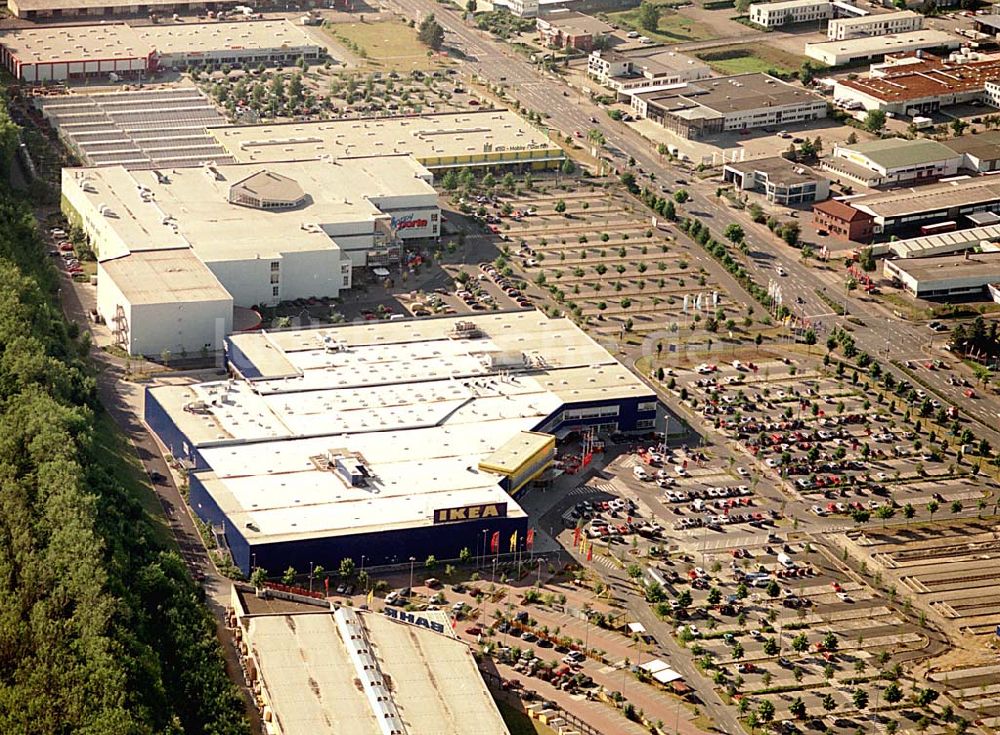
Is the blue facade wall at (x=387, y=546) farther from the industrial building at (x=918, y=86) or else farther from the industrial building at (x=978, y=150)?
the industrial building at (x=918, y=86)

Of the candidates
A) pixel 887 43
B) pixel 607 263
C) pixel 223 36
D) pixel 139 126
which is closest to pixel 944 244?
pixel 607 263

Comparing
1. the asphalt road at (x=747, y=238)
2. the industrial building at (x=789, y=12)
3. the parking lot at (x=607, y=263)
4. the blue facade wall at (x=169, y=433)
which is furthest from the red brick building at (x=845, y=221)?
the blue facade wall at (x=169, y=433)

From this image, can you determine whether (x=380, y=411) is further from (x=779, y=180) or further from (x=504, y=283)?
(x=779, y=180)

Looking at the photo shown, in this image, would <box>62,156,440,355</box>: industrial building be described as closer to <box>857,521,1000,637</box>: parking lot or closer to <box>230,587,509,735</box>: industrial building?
<box>230,587,509,735</box>: industrial building

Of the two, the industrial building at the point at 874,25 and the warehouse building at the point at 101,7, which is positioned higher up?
the industrial building at the point at 874,25

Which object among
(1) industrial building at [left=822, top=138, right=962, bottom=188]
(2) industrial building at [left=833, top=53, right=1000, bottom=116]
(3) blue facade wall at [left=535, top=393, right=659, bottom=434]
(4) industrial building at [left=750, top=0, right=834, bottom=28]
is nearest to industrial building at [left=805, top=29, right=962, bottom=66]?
(2) industrial building at [left=833, top=53, right=1000, bottom=116]

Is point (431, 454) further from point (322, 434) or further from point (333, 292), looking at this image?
point (333, 292)
